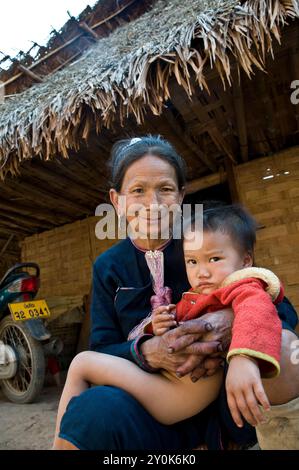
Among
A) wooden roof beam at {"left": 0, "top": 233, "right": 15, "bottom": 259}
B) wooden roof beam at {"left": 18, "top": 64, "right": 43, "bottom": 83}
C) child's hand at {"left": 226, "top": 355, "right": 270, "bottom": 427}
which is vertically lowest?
child's hand at {"left": 226, "top": 355, "right": 270, "bottom": 427}

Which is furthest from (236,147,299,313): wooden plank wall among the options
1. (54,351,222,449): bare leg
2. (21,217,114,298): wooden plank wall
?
(54,351,222,449): bare leg

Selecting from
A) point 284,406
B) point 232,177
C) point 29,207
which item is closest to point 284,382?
point 284,406

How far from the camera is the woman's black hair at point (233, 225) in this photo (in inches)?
44.8

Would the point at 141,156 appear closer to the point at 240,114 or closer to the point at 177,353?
the point at 177,353

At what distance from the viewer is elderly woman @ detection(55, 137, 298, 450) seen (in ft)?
2.83

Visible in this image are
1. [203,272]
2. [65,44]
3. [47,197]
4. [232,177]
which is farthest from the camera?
[65,44]

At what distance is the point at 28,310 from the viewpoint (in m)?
3.37

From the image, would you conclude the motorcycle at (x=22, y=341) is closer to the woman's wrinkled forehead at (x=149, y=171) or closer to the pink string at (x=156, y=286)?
the pink string at (x=156, y=286)

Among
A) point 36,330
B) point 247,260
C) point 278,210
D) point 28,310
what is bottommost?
point 36,330

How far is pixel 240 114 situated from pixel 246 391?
2.75m

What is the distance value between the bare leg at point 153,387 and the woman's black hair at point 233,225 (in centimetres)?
43

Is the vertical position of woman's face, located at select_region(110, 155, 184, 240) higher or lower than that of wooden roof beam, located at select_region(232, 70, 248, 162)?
lower

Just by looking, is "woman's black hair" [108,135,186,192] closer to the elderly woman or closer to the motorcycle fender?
the elderly woman

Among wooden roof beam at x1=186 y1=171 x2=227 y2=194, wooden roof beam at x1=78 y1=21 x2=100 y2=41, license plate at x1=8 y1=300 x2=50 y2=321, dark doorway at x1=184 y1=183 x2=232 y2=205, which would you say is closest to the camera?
license plate at x1=8 y1=300 x2=50 y2=321
